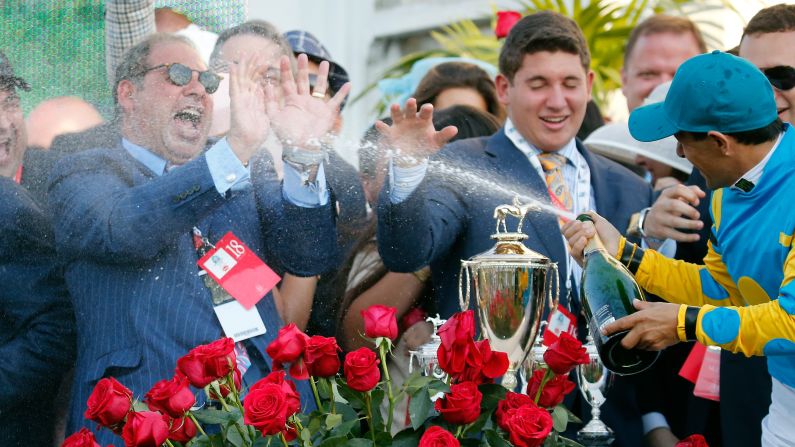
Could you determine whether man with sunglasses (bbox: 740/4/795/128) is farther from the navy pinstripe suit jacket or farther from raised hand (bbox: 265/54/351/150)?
the navy pinstripe suit jacket

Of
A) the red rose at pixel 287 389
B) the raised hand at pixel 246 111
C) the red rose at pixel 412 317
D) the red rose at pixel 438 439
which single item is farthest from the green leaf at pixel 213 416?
the red rose at pixel 412 317

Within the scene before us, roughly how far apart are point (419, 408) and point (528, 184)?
1.20 meters

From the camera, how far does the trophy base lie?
2.74 metres

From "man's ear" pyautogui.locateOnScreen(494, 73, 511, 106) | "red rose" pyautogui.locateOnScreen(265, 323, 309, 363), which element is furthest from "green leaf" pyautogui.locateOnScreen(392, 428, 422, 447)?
"man's ear" pyautogui.locateOnScreen(494, 73, 511, 106)

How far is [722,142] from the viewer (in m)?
2.36

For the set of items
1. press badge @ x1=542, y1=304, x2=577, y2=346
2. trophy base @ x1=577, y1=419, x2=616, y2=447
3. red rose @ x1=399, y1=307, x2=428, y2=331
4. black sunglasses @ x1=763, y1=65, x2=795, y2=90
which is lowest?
trophy base @ x1=577, y1=419, x2=616, y2=447

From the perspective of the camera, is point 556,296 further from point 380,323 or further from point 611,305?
point 380,323

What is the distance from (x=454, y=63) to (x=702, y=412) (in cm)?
144

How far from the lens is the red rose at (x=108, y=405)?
2004mm

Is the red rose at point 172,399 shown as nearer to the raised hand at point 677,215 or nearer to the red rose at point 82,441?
the red rose at point 82,441

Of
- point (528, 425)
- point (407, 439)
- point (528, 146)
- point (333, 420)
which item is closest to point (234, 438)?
point (333, 420)

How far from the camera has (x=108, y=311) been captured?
2672mm

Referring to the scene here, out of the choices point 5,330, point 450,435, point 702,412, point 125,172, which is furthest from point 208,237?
point 702,412

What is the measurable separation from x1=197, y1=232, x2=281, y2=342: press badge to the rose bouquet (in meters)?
0.50
